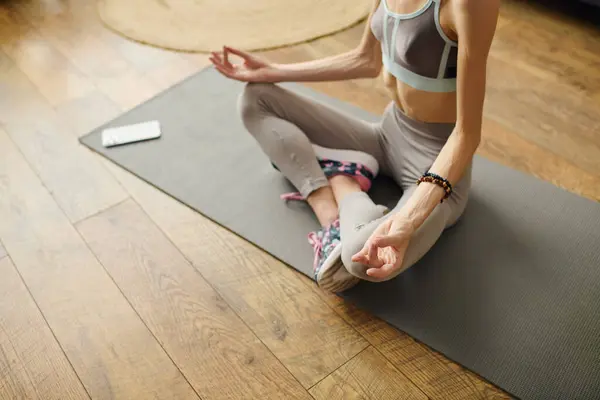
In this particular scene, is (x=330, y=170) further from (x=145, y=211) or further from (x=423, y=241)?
(x=145, y=211)

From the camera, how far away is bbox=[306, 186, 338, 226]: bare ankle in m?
1.31

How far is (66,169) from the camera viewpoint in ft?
5.29

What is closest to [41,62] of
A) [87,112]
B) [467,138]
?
[87,112]

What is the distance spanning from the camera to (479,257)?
127 cm

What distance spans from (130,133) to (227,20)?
0.85 metres

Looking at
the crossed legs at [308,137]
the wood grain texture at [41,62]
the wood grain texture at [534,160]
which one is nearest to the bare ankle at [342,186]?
the crossed legs at [308,137]

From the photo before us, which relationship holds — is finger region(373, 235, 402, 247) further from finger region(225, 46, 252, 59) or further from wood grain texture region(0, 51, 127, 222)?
wood grain texture region(0, 51, 127, 222)

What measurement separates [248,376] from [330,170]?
53 centimetres

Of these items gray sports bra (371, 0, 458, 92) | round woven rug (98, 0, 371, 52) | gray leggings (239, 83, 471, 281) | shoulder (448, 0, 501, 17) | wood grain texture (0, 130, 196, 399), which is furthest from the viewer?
round woven rug (98, 0, 371, 52)

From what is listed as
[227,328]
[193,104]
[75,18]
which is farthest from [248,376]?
[75,18]

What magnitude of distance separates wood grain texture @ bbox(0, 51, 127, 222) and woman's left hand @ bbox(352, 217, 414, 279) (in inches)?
31.8

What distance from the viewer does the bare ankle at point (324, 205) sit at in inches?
51.8

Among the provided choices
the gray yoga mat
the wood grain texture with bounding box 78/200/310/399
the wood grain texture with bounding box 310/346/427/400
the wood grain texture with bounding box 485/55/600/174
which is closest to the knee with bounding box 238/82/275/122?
the gray yoga mat

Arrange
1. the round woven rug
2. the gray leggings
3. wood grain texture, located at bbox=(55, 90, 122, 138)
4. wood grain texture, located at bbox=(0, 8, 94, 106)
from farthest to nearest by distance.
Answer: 1. the round woven rug
2. wood grain texture, located at bbox=(0, 8, 94, 106)
3. wood grain texture, located at bbox=(55, 90, 122, 138)
4. the gray leggings
